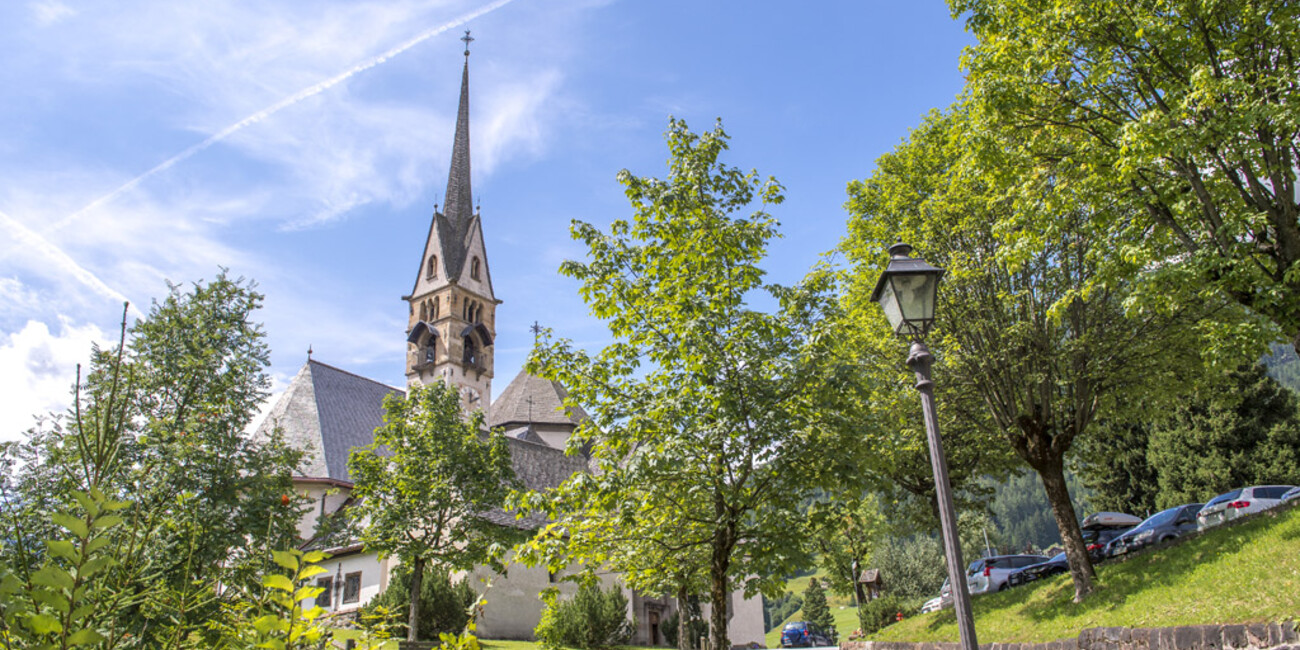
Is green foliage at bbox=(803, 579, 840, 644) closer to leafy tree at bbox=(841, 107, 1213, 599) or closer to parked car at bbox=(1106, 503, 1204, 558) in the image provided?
parked car at bbox=(1106, 503, 1204, 558)

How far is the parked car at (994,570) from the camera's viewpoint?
84.3 feet

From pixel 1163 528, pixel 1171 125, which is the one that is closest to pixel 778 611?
pixel 1163 528

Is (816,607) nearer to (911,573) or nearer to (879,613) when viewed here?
(911,573)

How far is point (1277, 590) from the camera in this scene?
11008mm

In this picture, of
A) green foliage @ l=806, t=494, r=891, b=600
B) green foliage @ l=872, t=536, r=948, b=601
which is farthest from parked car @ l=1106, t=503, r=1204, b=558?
green foliage @ l=872, t=536, r=948, b=601

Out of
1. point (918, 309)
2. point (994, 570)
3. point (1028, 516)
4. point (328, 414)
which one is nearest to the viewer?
point (918, 309)

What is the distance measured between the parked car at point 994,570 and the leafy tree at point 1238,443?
11.9m

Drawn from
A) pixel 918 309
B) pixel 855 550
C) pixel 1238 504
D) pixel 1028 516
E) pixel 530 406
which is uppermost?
pixel 530 406

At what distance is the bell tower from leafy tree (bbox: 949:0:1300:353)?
4727 cm

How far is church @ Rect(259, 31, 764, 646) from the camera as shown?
31.1 m

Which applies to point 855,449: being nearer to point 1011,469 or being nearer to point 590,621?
point 1011,469

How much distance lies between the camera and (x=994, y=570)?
26.2 metres

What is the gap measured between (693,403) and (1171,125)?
8506 mm

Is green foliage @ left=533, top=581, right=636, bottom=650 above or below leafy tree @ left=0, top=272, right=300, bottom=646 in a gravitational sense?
below
